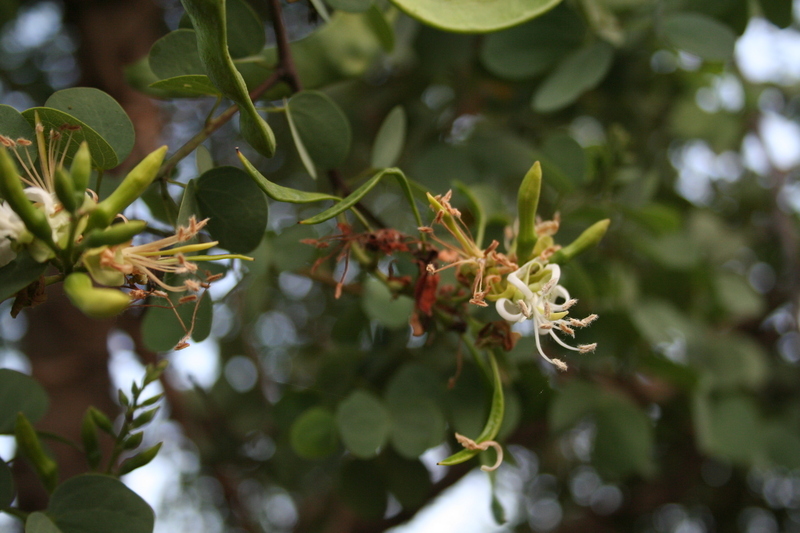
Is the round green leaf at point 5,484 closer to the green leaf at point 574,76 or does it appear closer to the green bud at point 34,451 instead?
the green bud at point 34,451

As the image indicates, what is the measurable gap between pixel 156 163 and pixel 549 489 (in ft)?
6.48

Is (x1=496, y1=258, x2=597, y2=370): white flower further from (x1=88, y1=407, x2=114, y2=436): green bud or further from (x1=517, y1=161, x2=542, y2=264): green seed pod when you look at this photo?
(x1=88, y1=407, x2=114, y2=436): green bud

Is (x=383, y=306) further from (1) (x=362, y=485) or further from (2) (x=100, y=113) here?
(2) (x=100, y=113)

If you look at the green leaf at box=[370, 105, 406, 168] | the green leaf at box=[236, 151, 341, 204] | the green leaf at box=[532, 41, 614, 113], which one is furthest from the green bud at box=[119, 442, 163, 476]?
the green leaf at box=[532, 41, 614, 113]

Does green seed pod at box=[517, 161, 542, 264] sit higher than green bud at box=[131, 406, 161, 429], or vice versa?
green seed pod at box=[517, 161, 542, 264]

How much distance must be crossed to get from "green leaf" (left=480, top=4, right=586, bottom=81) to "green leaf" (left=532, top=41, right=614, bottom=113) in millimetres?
29

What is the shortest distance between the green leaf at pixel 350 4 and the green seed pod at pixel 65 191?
0.44 m

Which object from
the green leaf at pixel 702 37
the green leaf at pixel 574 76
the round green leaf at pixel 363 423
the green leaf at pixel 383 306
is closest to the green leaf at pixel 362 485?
the round green leaf at pixel 363 423

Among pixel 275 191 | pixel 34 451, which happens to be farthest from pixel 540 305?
pixel 34 451

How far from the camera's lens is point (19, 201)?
500 mm

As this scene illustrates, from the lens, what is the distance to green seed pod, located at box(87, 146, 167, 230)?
542mm

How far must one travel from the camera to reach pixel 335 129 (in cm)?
80

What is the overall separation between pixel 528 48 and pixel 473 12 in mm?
547

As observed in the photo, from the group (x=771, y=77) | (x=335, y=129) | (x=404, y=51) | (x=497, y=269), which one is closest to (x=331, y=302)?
(x=404, y=51)
